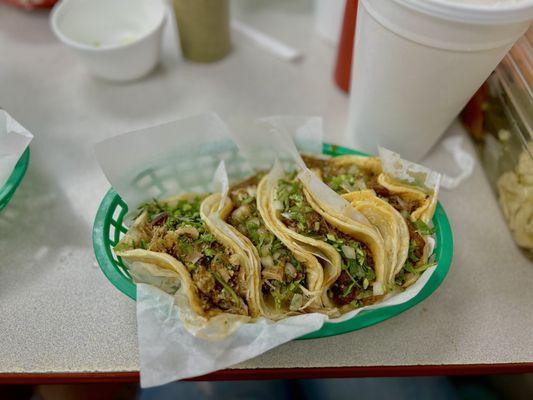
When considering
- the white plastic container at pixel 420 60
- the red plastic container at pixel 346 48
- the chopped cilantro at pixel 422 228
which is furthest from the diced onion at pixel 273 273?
the red plastic container at pixel 346 48

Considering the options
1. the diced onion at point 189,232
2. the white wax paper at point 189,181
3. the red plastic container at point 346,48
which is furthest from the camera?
the red plastic container at point 346,48

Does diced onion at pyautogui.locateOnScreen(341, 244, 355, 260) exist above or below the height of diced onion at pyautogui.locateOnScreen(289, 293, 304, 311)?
above

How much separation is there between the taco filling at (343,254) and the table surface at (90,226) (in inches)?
3.2

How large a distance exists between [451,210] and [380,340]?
0.34 metres

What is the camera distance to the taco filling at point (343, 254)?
0.72m

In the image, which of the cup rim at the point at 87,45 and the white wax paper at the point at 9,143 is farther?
the cup rim at the point at 87,45

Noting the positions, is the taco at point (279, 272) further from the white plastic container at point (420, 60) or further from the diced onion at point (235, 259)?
the white plastic container at point (420, 60)

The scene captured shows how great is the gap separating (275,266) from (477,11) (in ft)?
1.54

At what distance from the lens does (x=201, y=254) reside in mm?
731

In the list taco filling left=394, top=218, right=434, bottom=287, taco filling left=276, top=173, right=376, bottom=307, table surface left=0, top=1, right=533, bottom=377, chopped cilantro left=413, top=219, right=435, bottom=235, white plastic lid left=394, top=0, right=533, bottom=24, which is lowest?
table surface left=0, top=1, right=533, bottom=377

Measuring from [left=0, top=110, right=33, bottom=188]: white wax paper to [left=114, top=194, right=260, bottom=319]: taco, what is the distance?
24 cm

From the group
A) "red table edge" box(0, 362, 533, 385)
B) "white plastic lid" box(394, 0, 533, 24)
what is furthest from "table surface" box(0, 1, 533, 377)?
"white plastic lid" box(394, 0, 533, 24)

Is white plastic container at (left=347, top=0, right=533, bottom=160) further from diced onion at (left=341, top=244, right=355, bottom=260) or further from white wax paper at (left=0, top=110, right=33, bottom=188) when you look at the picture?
white wax paper at (left=0, top=110, right=33, bottom=188)

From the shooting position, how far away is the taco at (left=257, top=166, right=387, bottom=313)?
717 millimetres
